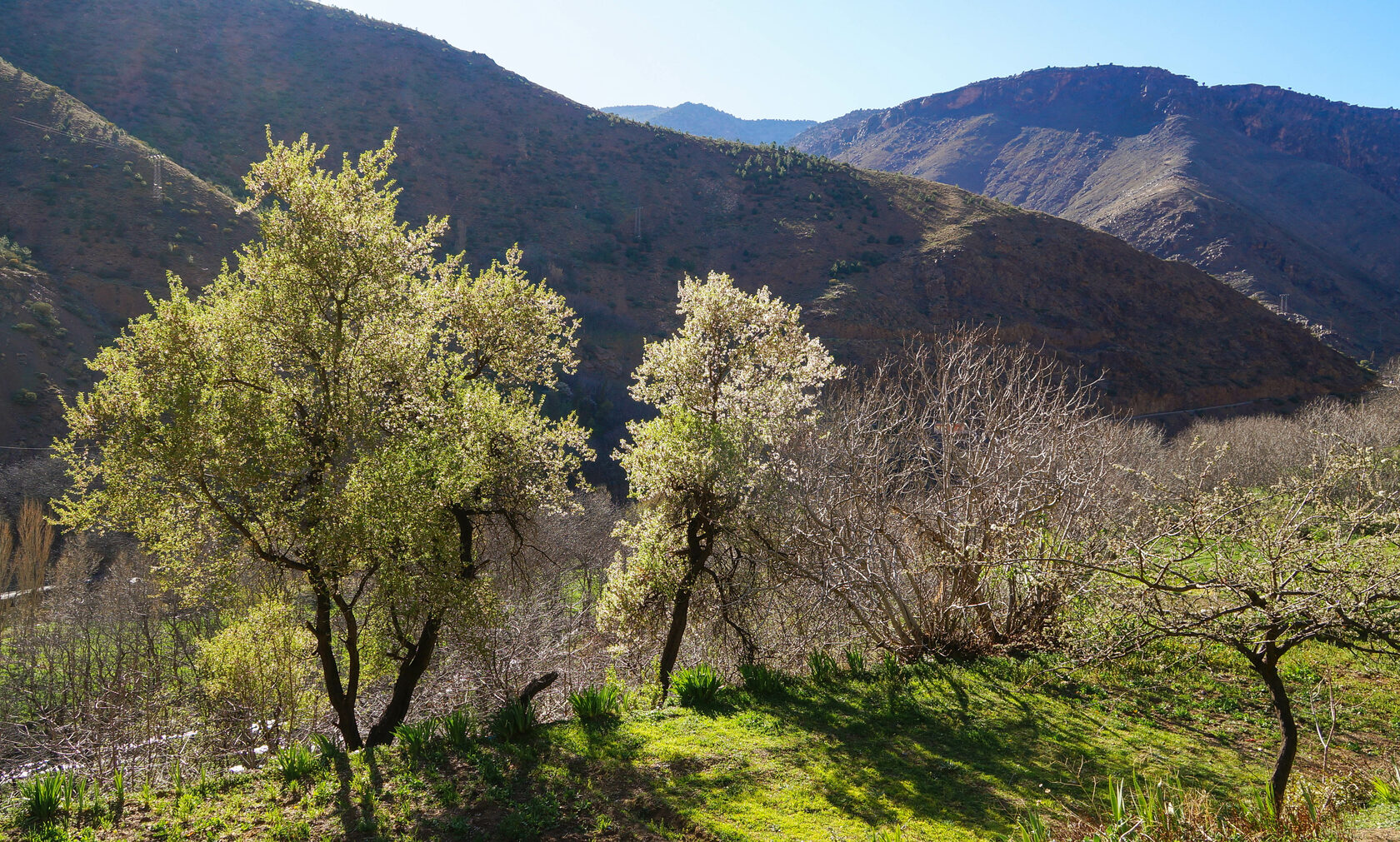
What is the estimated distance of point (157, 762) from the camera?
1222cm

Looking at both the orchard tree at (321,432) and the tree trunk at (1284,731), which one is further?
the orchard tree at (321,432)

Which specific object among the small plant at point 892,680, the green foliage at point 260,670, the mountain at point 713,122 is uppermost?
the mountain at point 713,122

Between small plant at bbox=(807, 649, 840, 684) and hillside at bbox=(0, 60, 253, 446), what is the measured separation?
28440 mm

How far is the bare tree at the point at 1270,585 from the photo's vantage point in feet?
13.9

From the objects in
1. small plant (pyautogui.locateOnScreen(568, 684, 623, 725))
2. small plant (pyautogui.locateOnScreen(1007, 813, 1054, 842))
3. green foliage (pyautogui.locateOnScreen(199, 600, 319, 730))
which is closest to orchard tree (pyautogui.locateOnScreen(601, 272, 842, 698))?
small plant (pyautogui.locateOnScreen(568, 684, 623, 725))

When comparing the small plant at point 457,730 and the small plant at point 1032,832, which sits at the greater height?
the small plant at point 1032,832

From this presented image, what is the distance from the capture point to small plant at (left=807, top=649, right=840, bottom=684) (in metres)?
9.09

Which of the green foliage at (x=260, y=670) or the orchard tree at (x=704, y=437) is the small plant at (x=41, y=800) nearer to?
the green foliage at (x=260, y=670)

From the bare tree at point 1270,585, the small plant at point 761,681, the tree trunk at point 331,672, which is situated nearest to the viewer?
the bare tree at point 1270,585

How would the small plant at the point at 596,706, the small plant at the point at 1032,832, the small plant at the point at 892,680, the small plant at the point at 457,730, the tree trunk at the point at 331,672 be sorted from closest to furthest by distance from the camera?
1. the small plant at the point at 1032,832
2. the small plant at the point at 457,730
3. the small plant at the point at 596,706
4. the small plant at the point at 892,680
5. the tree trunk at the point at 331,672

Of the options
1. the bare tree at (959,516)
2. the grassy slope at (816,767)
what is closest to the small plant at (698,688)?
the grassy slope at (816,767)

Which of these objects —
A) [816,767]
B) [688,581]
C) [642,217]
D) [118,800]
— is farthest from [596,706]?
[642,217]

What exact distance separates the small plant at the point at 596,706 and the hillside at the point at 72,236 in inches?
1072

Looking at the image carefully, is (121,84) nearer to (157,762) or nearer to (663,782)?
(157,762)
